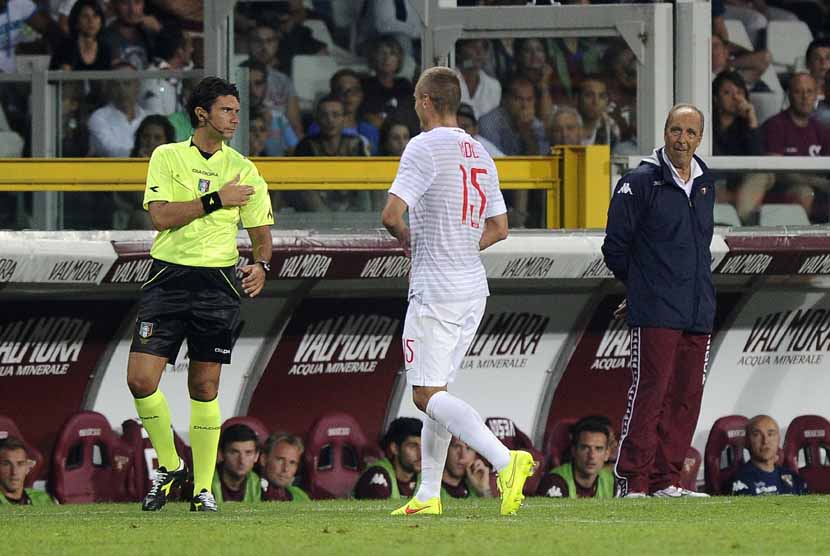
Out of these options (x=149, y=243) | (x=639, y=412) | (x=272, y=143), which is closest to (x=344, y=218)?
(x=272, y=143)

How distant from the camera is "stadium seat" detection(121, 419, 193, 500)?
8992 millimetres

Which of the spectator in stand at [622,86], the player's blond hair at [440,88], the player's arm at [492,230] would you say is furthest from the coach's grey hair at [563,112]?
the player's blond hair at [440,88]

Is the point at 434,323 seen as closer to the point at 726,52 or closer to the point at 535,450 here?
the point at 535,450

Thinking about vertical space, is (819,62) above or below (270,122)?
above

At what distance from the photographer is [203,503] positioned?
23.7ft

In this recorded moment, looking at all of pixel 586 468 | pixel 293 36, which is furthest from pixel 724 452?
pixel 293 36

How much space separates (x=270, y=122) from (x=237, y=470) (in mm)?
2016

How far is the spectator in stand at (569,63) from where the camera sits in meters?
9.97

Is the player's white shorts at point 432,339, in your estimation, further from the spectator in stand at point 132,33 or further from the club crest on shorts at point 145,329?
the spectator in stand at point 132,33

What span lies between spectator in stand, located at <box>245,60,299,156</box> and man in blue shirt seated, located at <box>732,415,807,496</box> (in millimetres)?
2878

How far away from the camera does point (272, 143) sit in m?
10.1

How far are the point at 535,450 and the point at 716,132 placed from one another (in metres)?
2.24

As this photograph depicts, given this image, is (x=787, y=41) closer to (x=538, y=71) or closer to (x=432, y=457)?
(x=538, y=71)

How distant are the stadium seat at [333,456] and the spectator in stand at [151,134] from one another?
5.93ft
